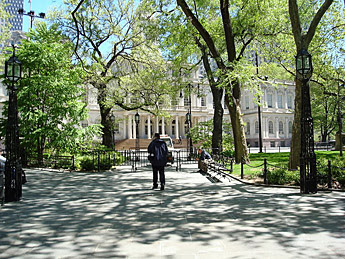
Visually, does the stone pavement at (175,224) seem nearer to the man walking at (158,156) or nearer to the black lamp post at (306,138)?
the black lamp post at (306,138)

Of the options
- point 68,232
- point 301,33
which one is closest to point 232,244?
point 68,232

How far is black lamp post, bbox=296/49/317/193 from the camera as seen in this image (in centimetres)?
896

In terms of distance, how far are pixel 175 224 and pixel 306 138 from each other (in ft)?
18.1

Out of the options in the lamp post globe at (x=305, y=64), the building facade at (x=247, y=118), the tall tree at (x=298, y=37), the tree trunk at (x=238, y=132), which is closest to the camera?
the lamp post globe at (x=305, y=64)

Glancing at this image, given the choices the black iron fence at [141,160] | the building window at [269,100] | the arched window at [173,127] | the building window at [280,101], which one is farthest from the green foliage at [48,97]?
the building window at [280,101]

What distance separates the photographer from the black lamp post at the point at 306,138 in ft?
29.4

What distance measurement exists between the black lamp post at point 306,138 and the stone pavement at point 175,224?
45cm

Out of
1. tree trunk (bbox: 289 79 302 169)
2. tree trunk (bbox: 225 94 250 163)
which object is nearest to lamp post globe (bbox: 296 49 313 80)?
tree trunk (bbox: 289 79 302 169)

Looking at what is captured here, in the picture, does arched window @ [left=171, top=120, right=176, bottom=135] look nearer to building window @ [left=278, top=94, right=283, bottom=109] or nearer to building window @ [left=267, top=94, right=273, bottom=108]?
building window @ [left=267, top=94, right=273, bottom=108]

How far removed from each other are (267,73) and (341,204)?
55.2 feet

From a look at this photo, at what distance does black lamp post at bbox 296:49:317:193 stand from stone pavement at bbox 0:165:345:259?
45 centimetres

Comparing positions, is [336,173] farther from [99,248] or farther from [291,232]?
[99,248]

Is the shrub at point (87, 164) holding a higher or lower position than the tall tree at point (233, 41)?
lower

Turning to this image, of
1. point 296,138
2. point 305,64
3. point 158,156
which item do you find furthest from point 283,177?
point 158,156
